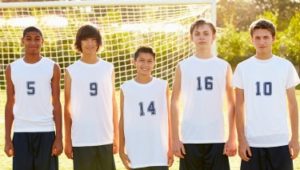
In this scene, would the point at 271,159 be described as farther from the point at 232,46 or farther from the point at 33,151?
the point at 232,46

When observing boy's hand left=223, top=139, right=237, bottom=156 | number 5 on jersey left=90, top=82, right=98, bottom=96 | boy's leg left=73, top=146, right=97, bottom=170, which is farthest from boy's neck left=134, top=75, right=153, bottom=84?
boy's hand left=223, top=139, right=237, bottom=156

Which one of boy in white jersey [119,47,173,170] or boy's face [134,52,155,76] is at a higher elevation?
boy's face [134,52,155,76]

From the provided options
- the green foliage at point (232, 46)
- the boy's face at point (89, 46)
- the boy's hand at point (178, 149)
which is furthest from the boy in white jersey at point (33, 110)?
the green foliage at point (232, 46)

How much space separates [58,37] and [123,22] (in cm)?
108

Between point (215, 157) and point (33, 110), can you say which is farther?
point (33, 110)

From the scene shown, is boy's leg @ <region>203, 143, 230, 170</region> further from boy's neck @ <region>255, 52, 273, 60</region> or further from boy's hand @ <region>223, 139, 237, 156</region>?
boy's neck @ <region>255, 52, 273, 60</region>

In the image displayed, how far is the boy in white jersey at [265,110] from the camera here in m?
3.66

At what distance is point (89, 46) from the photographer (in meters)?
3.92

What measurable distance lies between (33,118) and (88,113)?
0.38 m

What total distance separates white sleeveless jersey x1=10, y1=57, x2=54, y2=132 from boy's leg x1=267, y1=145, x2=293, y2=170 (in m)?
1.47

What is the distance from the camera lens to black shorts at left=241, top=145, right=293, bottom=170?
3.65 meters

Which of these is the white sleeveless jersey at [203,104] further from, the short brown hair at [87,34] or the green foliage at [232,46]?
the green foliage at [232,46]

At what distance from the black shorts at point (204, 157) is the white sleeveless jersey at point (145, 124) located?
0.48 ft

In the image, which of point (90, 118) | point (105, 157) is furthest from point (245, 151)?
point (90, 118)
